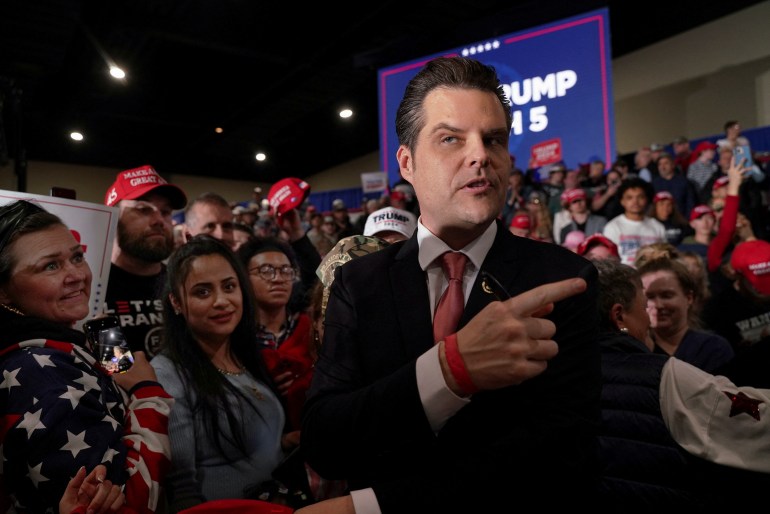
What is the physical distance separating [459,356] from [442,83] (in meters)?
0.59

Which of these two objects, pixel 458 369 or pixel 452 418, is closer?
pixel 458 369

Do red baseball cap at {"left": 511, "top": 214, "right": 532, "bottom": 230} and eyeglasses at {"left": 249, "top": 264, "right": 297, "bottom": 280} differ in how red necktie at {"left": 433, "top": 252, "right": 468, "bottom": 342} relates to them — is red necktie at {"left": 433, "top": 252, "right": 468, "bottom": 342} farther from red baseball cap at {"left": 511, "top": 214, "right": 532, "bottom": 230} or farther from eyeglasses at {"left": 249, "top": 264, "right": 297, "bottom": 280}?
red baseball cap at {"left": 511, "top": 214, "right": 532, "bottom": 230}

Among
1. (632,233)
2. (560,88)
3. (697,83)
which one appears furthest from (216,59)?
(697,83)

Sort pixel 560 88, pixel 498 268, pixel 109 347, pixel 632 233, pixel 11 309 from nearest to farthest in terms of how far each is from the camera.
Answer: pixel 498 268, pixel 11 309, pixel 109 347, pixel 632 233, pixel 560 88

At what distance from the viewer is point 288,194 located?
A: 3461mm

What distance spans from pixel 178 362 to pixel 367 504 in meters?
1.24

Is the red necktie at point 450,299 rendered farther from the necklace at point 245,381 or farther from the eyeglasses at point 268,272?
the eyeglasses at point 268,272

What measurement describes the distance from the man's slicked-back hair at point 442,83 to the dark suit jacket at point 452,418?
307 millimetres

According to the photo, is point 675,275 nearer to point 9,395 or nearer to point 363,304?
point 363,304

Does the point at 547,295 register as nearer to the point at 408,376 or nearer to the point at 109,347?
the point at 408,376

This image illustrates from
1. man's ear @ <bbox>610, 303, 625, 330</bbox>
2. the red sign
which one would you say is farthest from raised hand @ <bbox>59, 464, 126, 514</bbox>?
the red sign

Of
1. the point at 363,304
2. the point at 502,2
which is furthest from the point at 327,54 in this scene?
the point at 363,304

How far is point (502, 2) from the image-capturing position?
995 centimetres

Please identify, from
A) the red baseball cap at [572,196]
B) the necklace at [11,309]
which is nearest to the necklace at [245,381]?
the necklace at [11,309]
